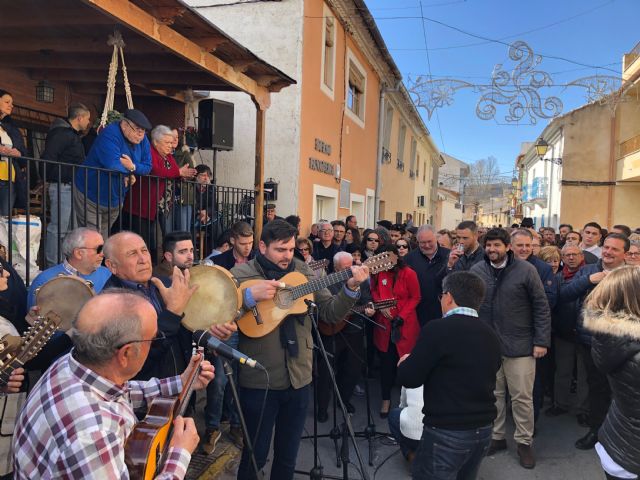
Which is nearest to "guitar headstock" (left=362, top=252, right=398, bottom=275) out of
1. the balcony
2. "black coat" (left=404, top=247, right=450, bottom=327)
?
"black coat" (left=404, top=247, right=450, bottom=327)

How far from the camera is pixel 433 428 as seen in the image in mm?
2766

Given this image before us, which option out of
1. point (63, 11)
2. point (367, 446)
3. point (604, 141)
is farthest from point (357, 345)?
point (604, 141)

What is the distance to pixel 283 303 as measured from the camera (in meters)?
3.25

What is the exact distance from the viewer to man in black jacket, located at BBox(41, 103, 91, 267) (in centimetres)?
462

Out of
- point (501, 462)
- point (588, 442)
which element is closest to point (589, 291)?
point (588, 442)

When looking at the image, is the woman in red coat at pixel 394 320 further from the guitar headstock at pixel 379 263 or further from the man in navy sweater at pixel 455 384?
the man in navy sweater at pixel 455 384

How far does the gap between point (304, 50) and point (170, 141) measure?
4.64 metres

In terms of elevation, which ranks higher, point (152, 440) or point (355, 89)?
point (355, 89)

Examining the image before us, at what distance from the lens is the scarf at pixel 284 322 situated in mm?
3213

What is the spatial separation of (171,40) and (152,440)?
4312 mm

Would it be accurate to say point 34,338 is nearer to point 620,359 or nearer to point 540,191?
point 620,359

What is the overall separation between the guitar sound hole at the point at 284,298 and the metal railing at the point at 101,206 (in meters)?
2.03

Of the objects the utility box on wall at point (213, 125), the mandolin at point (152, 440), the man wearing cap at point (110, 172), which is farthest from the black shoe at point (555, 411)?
the utility box on wall at point (213, 125)

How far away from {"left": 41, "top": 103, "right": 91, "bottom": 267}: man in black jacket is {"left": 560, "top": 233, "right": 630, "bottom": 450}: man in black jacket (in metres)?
4.97
